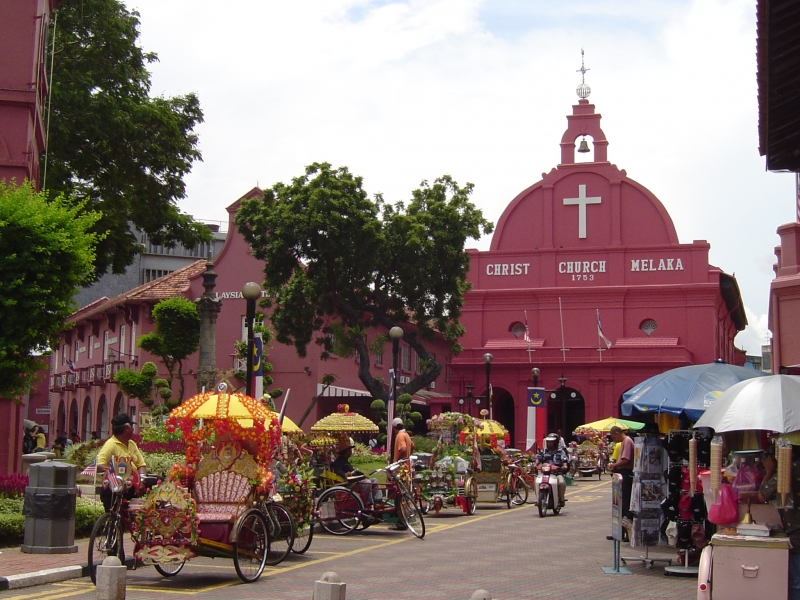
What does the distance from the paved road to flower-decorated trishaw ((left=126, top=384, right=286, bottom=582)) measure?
387 millimetres

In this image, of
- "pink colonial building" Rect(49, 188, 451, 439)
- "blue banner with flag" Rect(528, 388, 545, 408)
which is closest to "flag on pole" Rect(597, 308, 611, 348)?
"pink colonial building" Rect(49, 188, 451, 439)

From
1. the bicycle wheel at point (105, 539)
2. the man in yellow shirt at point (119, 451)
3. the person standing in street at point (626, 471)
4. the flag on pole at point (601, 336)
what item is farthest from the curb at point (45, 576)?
the flag on pole at point (601, 336)

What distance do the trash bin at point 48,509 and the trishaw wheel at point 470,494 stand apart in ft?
30.4

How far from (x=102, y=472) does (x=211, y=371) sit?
56.0ft

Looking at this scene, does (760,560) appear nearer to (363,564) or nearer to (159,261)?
(363,564)

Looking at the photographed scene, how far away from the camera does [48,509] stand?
40.5 feet

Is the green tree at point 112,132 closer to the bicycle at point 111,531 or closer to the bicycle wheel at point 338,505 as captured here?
the bicycle wheel at point 338,505

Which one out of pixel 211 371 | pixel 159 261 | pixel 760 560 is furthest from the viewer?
pixel 159 261

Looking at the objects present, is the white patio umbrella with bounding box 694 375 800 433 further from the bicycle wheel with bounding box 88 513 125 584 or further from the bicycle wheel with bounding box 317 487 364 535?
the bicycle wheel with bounding box 317 487 364 535

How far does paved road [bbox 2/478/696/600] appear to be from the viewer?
10.2 meters

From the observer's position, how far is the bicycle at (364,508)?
15438 millimetres

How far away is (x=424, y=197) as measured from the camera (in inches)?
1479

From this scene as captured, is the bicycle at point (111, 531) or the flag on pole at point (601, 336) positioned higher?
the flag on pole at point (601, 336)

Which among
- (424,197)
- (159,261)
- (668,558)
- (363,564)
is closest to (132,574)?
(363,564)
